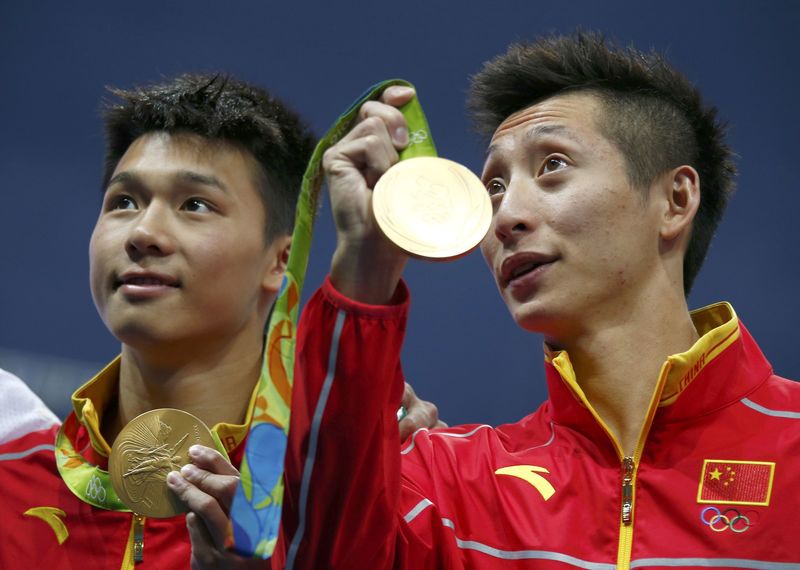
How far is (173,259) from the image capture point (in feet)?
6.35

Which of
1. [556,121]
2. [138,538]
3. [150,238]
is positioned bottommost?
[138,538]

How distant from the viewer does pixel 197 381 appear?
202cm

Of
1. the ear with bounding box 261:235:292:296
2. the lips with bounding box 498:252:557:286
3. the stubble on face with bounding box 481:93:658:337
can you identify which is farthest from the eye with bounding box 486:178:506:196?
the ear with bounding box 261:235:292:296

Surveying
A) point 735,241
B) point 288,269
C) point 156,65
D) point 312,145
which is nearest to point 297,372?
point 288,269

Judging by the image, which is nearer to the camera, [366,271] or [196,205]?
[366,271]

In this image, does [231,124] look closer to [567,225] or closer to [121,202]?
[121,202]

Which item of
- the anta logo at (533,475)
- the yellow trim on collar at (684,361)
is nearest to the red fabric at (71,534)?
the anta logo at (533,475)

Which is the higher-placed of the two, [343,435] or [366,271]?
[366,271]

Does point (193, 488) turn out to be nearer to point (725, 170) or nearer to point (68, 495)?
point (68, 495)

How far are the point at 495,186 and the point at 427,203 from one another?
0.70m

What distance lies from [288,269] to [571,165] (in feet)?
2.37

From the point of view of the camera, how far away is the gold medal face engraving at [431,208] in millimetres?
1254

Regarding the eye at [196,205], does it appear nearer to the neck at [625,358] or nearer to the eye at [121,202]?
the eye at [121,202]

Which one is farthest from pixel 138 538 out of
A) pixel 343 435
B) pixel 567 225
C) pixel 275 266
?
pixel 567 225
